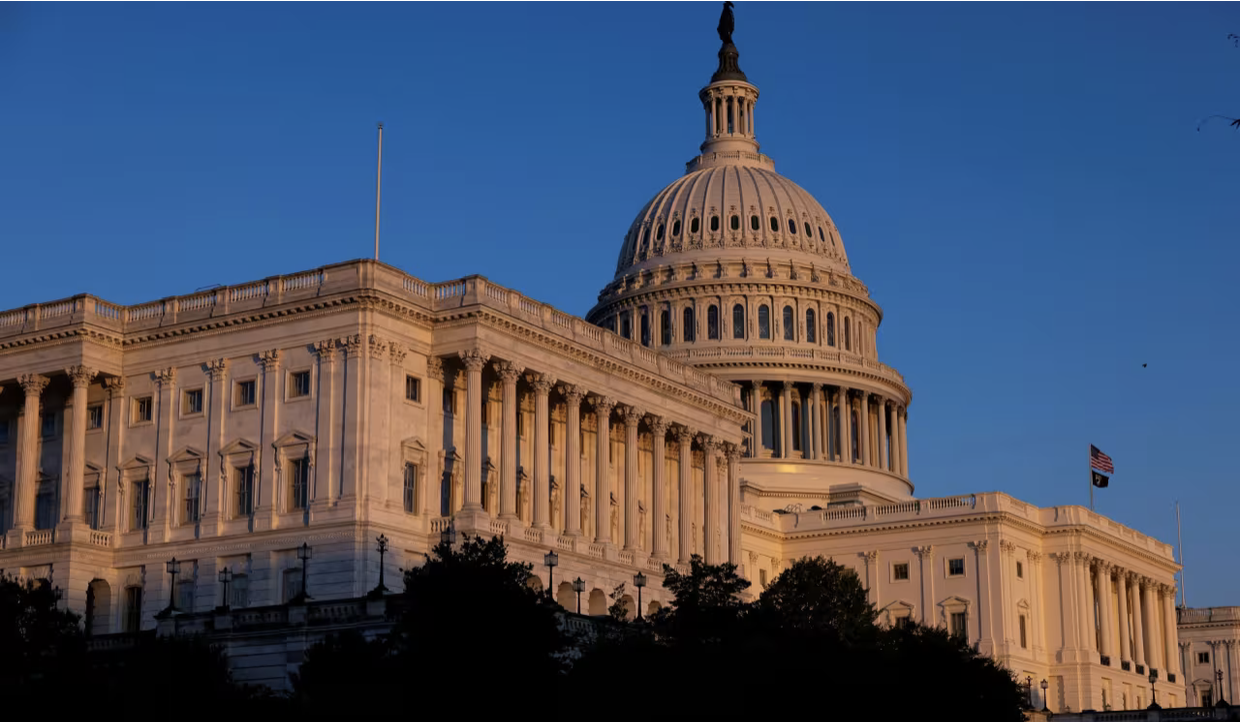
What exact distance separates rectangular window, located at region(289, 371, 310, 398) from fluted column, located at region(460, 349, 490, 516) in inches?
289

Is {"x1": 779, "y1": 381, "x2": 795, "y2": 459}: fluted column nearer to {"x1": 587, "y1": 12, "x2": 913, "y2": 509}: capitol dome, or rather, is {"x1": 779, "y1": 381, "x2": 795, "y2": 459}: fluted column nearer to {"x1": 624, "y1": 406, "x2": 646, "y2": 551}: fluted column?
{"x1": 587, "y1": 12, "x2": 913, "y2": 509}: capitol dome

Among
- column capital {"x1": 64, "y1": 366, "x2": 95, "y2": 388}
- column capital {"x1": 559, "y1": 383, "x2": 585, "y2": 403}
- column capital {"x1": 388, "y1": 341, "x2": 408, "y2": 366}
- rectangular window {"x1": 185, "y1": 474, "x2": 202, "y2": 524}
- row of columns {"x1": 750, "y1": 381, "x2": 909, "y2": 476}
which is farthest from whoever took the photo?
row of columns {"x1": 750, "y1": 381, "x2": 909, "y2": 476}

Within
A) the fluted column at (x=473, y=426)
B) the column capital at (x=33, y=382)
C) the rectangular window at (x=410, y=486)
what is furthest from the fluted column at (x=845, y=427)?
the column capital at (x=33, y=382)

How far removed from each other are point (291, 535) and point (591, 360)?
20.5 m

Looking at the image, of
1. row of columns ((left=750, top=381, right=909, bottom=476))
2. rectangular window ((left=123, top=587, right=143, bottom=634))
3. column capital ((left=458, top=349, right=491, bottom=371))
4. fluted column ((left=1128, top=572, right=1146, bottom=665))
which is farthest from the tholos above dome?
rectangular window ((left=123, top=587, right=143, bottom=634))

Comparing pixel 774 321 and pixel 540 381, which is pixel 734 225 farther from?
pixel 540 381

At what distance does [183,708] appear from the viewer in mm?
67500

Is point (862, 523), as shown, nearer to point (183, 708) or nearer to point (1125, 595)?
point (1125, 595)

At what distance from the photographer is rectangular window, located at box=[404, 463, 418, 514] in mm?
99875

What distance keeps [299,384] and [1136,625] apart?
75.8 metres

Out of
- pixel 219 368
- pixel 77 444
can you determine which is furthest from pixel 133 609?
pixel 219 368

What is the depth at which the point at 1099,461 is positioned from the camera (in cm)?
15038

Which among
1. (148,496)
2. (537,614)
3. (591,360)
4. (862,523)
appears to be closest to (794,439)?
(862,523)

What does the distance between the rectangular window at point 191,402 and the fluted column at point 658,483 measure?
1004 inches
